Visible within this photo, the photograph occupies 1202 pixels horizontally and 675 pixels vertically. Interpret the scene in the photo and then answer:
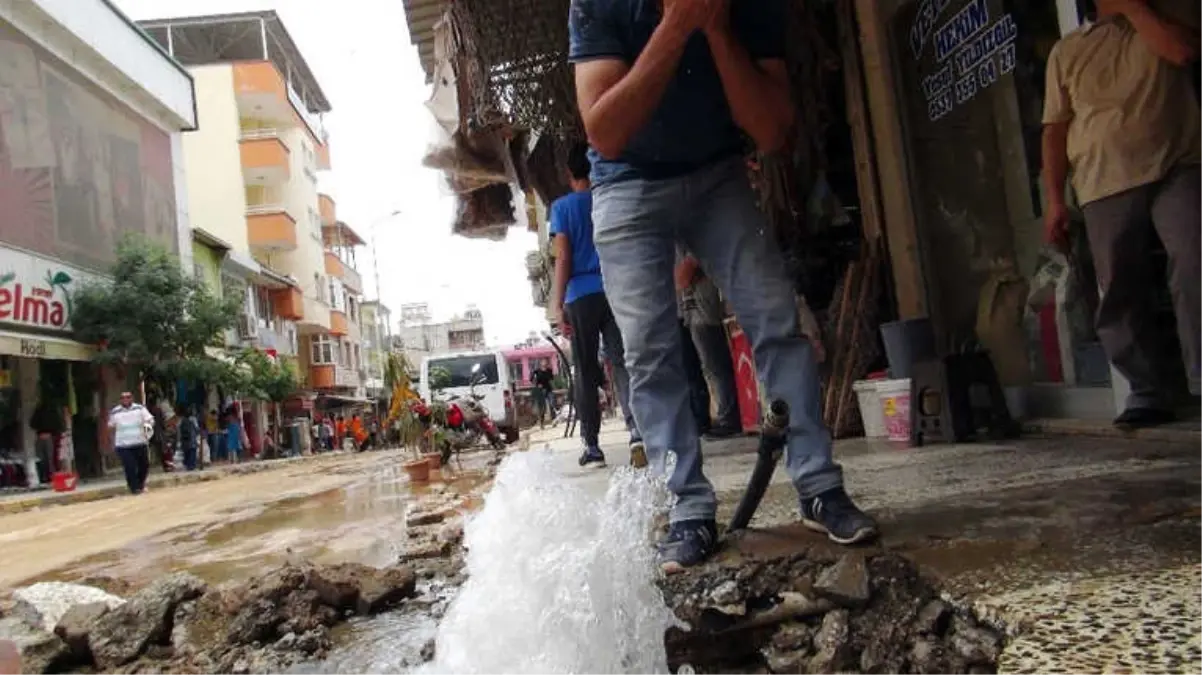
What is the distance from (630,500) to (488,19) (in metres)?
3.78

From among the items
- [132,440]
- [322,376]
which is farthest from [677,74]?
[322,376]

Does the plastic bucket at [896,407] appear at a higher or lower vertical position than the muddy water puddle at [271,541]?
higher

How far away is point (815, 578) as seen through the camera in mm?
1822

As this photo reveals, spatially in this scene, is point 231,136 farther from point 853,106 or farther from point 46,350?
point 853,106

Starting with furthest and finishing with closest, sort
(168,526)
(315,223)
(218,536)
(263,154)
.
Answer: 1. (315,223)
2. (263,154)
3. (168,526)
4. (218,536)

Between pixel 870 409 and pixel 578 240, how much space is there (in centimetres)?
171

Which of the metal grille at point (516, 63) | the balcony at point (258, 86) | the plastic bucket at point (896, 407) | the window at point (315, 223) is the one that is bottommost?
the plastic bucket at point (896, 407)

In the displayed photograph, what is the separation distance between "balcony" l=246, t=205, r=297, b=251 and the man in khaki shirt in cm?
3757

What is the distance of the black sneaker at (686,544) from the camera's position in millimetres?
2043

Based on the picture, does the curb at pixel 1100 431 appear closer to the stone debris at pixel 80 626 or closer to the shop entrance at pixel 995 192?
the shop entrance at pixel 995 192

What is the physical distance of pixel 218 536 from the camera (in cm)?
571

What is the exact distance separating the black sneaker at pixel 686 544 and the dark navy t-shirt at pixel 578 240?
265 centimetres

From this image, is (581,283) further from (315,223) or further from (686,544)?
(315,223)

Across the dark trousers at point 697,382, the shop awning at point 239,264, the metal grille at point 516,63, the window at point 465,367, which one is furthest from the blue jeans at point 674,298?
the shop awning at point 239,264
